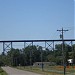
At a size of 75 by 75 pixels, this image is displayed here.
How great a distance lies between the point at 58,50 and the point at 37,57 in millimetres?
15577

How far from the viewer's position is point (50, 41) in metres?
83.3

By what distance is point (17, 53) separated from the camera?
178375 mm

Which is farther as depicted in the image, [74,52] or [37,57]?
[37,57]

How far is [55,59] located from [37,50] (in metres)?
20.4

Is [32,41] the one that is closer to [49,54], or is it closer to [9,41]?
[9,41]

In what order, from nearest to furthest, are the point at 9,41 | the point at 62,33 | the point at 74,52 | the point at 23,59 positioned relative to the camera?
1. the point at 62,33
2. the point at 9,41
3. the point at 74,52
4. the point at 23,59

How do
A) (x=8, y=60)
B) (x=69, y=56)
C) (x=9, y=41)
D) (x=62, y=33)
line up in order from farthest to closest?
(x=8, y=60) < (x=69, y=56) < (x=9, y=41) < (x=62, y=33)

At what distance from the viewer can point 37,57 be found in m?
177

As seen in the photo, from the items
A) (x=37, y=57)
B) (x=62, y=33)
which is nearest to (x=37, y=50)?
(x=37, y=57)

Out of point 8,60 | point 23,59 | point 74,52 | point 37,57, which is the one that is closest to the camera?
point 74,52

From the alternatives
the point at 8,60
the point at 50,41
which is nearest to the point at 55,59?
the point at 8,60

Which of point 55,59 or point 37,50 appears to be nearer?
point 55,59

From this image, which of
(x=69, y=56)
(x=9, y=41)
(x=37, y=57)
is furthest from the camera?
(x=37, y=57)

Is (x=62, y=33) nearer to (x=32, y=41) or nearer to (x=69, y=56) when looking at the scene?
(x=32, y=41)
